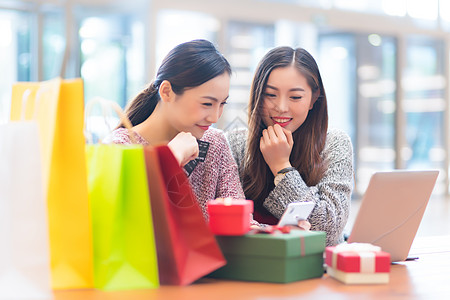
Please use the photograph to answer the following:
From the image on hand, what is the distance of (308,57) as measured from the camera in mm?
1994

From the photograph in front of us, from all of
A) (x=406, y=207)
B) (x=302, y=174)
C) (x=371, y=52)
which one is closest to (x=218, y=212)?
(x=406, y=207)

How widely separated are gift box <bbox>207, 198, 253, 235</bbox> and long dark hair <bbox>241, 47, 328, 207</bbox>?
0.85 meters

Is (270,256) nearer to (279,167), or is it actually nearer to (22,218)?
(22,218)

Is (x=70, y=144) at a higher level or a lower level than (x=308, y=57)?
lower

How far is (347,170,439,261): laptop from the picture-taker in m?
1.24

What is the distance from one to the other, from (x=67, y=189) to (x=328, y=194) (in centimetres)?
107

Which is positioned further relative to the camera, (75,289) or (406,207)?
(406,207)

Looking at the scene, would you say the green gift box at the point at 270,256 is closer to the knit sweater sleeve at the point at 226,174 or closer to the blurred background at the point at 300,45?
the knit sweater sleeve at the point at 226,174

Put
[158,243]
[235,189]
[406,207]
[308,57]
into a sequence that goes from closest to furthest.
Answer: [158,243] → [406,207] → [235,189] → [308,57]

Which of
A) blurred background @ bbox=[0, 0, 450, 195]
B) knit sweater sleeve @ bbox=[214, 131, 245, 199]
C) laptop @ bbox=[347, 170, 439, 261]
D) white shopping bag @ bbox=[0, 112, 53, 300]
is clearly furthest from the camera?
blurred background @ bbox=[0, 0, 450, 195]

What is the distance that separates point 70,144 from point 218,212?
12.2 inches

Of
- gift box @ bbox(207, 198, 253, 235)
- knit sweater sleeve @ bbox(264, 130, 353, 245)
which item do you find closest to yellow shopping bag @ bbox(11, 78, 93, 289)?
gift box @ bbox(207, 198, 253, 235)

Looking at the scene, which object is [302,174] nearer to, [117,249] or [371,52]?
[117,249]

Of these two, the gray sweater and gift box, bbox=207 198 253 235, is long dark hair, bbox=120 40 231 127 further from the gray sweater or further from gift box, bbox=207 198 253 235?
gift box, bbox=207 198 253 235
